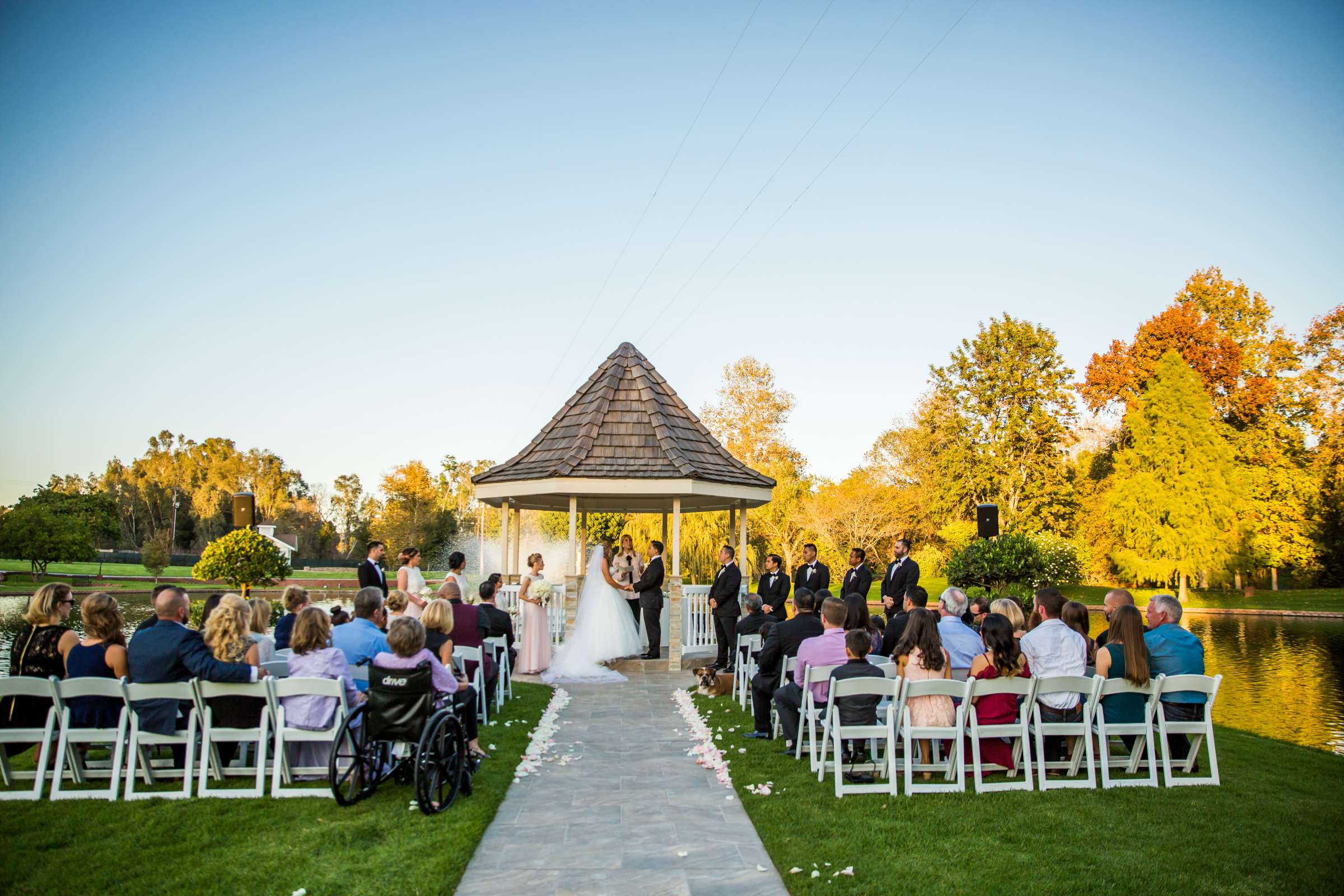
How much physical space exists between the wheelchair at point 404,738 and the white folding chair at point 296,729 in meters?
0.14

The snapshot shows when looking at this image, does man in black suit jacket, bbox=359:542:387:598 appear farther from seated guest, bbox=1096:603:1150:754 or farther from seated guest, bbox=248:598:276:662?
seated guest, bbox=1096:603:1150:754

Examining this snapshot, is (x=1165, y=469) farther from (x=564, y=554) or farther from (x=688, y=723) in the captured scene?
(x=688, y=723)

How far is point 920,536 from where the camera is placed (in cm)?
4456

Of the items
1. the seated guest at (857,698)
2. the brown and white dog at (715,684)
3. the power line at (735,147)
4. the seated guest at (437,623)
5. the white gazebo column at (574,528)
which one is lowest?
the brown and white dog at (715,684)

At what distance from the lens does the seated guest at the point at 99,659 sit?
6238 mm

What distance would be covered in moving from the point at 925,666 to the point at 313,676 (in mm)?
4632

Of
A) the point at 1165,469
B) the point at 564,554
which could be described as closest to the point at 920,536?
the point at 1165,469

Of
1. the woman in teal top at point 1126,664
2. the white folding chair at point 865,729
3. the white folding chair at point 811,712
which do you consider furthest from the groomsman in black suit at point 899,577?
the white folding chair at point 865,729

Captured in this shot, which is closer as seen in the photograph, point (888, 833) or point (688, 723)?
point (888, 833)

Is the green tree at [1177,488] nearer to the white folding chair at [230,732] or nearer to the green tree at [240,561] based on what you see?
the green tree at [240,561]

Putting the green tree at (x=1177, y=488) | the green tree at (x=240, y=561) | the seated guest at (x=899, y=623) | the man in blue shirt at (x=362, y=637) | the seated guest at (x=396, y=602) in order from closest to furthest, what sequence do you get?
the man in blue shirt at (x=362, y=637)
the seated guest at (x=396, y=602)
the seated guest at (x=899, y=623)
the green tree at (x=240, y=561)
the green tree at (x=1177, y=488)

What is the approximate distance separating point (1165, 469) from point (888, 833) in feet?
128

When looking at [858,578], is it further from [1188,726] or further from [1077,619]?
[1188,726]

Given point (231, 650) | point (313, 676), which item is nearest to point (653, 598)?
point (313, 676)
